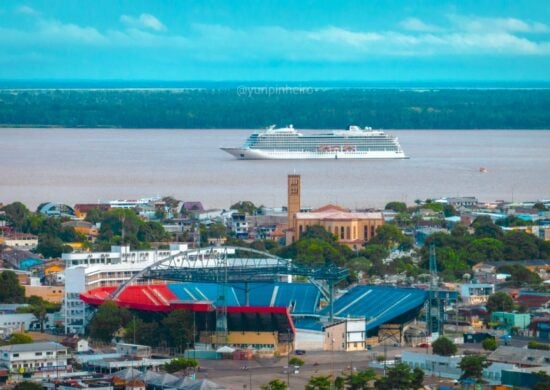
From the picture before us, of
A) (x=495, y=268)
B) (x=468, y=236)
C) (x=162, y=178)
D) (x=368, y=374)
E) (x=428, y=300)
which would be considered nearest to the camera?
(x=368, y=374)

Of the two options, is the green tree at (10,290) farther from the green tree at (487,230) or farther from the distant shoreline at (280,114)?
the distant shoreline at (280,114)

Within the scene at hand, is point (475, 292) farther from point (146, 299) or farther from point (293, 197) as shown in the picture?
point (293, 197)

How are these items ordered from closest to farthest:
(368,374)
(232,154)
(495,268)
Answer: (368,374)
(495,268)
(232,154)

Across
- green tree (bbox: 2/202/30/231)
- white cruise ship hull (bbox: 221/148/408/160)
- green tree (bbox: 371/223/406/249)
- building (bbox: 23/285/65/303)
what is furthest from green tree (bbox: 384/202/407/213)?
white cruise ship hull (bbox: 221/148/408/160)

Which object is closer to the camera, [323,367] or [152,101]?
[323,367]

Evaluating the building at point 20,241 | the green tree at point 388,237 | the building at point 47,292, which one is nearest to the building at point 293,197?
the green tree at point 388,237

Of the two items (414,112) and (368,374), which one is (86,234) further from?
(414,112)

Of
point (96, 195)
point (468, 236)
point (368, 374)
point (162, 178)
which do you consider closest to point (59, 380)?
point (368, 374)
